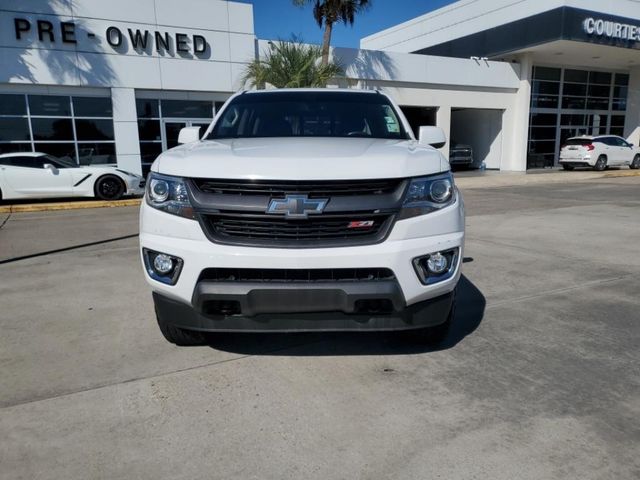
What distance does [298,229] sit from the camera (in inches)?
110

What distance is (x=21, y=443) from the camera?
2.49 meters

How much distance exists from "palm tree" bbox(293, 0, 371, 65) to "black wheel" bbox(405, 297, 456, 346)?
15.9 m

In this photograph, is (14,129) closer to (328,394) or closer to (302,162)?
(302,162)

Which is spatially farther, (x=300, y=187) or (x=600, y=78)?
(x=600, y=78)

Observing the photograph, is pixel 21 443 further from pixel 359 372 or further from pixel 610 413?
pixel 610 413

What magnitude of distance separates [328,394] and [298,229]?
3.28 feet

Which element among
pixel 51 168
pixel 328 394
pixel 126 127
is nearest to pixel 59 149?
pixel 126 127

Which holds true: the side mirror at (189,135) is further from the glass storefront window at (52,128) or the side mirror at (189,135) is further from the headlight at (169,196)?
the glass storefront window at (52,128)

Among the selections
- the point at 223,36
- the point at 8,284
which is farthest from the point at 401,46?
the point at 8,284

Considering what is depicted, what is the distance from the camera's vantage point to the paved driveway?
7.69 feet

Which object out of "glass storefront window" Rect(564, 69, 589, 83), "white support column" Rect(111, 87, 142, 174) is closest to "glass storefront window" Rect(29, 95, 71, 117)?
"white support column" Rect(111, 87, 142, 174)

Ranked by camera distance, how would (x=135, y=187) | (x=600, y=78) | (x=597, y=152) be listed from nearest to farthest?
(x=135, y=187) → (x=597, y=152) → (x=600, y=78)

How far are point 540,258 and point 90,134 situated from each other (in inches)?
628

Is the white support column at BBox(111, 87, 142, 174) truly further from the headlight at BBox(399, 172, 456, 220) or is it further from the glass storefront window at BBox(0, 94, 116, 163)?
the headlight at BBox(399, 172, 456, 220)
